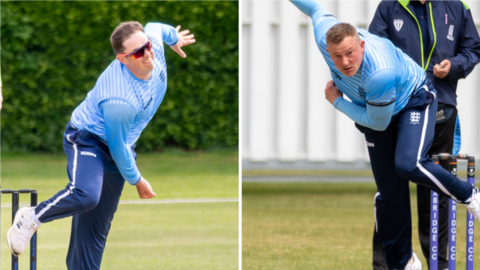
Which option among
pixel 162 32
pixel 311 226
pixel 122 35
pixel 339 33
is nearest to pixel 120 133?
pixel 122 35

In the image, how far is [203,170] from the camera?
937 centimetres

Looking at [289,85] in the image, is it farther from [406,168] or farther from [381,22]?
[406,168]

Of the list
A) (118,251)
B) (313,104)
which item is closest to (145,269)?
(118,251)

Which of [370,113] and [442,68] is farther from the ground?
[442,68]

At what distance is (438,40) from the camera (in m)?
4.27

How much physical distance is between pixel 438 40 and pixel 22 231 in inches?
110

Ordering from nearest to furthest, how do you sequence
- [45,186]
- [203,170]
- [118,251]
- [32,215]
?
[32,215], [118,251], [45,186], [203,170]

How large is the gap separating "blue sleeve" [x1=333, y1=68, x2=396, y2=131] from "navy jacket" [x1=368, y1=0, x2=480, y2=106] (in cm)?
75

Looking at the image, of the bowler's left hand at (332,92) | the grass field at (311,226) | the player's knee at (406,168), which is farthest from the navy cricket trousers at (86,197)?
the player's knee at (406,168)

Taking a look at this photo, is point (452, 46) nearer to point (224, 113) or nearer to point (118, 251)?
point (118, 251)

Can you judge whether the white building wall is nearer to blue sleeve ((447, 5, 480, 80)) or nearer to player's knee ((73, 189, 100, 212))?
blue sleeve ((447, 5, 480, 80))

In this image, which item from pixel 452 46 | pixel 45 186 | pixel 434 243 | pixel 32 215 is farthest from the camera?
pixel 45 186

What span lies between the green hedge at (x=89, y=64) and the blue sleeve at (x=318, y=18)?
5843 millimetres

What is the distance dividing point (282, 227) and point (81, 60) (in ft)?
16.1
